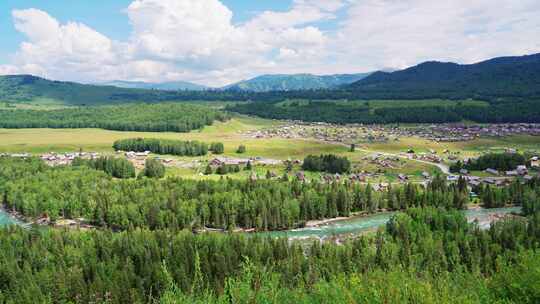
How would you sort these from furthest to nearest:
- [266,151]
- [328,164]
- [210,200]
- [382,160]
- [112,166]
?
[266,151], [382,160], [328,164], [112,166], [210,200]

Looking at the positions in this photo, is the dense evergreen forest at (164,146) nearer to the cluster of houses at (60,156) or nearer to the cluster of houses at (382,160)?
the cluster of houses at (60,156)

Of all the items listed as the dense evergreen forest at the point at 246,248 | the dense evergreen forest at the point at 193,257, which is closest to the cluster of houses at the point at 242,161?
the dense evergreen forest at the point at 246,248

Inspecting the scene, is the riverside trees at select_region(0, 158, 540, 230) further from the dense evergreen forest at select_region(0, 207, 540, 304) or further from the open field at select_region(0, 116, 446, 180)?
the open field at select_region(0, 116, 446, 180)

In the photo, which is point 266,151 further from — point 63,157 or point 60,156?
point 60,156

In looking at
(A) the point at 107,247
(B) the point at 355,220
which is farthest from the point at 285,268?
(B) the point at 355,220

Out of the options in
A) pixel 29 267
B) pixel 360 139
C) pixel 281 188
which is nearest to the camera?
pixel 29 267

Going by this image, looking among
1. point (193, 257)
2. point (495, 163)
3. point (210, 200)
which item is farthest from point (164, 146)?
point (193, 257)

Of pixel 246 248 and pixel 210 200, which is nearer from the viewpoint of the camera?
pixel 246 248

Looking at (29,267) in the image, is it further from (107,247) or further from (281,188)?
(281,188)

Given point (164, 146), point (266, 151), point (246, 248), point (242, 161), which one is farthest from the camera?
point (164, 146)
